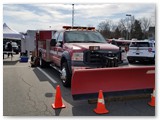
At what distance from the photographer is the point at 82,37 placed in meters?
8.59

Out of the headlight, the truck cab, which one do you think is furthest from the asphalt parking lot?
the headlight

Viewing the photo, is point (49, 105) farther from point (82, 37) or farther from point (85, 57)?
point (82, 37)

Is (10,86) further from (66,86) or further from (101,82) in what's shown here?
(101,82)

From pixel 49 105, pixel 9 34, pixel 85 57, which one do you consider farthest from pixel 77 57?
pixel 9 34

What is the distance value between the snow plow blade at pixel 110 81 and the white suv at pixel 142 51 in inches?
346

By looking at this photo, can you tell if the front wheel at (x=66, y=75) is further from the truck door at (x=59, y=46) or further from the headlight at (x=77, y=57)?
the truck door at (x=59, y=46)

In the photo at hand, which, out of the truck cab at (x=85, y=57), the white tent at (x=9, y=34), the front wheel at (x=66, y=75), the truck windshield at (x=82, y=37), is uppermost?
the white tent at (x=9, y=34)

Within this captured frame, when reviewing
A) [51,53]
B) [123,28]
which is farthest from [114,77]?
[123,28]

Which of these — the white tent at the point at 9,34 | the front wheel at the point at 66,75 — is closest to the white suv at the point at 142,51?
the front wheel at the point at 66,75

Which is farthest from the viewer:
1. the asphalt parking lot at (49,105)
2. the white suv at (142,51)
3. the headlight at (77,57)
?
the white suv at (142,51)

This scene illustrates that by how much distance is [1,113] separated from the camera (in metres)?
5.30

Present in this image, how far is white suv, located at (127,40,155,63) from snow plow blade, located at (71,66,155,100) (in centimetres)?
879

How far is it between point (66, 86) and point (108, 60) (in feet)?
5.58

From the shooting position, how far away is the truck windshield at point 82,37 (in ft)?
27.6
